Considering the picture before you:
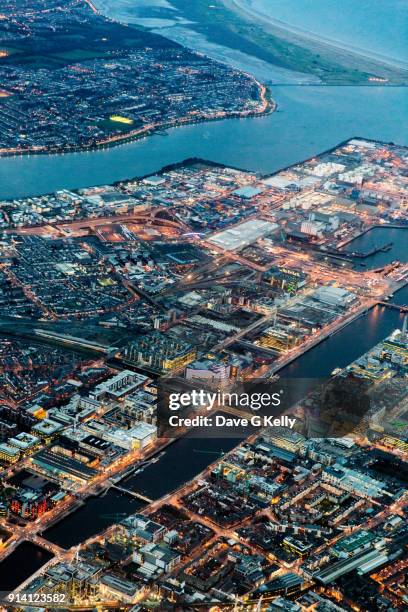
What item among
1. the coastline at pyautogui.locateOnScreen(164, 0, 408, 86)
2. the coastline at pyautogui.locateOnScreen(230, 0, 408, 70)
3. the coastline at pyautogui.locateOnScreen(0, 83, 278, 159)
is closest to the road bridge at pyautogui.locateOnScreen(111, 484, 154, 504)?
the coastline at pyautogui.locateOnScreen(0, 83, 278, 159)

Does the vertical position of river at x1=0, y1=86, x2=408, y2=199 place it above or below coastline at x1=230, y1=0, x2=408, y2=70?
below

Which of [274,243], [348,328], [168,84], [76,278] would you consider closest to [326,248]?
[274,243]

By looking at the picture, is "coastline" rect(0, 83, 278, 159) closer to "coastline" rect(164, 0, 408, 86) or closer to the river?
the river

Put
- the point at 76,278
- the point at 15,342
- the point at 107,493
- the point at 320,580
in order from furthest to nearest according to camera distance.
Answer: the point at 76,278
the point at 15,342
the point at 107,493
the point at 320,580

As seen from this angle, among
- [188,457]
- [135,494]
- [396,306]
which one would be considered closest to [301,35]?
[396,306]

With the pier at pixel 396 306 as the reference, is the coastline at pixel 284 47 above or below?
above

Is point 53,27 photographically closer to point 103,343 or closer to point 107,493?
point 103,343

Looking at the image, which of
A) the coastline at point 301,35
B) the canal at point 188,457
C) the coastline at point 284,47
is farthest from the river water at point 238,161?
the coastline at point 301,35

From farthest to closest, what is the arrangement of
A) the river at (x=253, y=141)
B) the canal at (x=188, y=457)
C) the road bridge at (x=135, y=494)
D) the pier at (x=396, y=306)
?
1. the river at (x=253, y=141)
2. the pier at (x=396, y=306)
3. the road bridge at (x=135, y=494)
4. the canal at (x=188, y=457)

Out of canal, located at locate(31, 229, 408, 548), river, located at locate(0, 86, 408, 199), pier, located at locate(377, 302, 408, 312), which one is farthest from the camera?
river, located at locate(0, 86, 408, 199)

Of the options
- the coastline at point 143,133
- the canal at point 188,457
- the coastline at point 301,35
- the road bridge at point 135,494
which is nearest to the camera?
the canal at point 188,457

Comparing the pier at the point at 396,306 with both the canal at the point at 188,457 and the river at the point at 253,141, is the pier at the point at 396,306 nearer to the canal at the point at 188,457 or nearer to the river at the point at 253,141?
the canal at the point at 188,457
